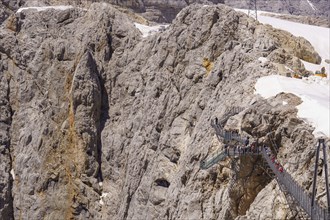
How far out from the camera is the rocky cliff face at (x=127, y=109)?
1337 inches

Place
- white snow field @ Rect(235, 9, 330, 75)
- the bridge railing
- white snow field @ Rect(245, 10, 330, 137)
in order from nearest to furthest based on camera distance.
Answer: the bridge railing
white snow field @ Rect(245, 10, 330, 137)
white snow field @ Rect(235, 9, 330, 75)

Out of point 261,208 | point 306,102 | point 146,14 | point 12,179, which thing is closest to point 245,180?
point 261,208

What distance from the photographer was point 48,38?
2333 inches

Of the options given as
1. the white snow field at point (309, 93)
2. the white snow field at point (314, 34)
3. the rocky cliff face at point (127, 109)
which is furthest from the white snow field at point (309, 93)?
the white snow field at point (314, 34)

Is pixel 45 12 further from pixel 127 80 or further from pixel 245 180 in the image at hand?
pixel 245 180

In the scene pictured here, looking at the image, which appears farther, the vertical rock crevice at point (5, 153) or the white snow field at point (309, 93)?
the vertical rock crevice at point (5, 153)

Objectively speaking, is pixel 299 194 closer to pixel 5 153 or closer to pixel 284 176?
pixel 284 176

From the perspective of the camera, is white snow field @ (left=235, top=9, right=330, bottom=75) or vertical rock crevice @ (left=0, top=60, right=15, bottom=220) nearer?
vertical rock crevice @ (left=0, top=60, right=15, bottom=220)

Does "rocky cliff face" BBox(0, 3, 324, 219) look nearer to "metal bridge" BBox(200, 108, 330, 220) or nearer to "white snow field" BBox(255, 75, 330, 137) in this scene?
"metal bridge" BBox(200, 108, 330, 220)

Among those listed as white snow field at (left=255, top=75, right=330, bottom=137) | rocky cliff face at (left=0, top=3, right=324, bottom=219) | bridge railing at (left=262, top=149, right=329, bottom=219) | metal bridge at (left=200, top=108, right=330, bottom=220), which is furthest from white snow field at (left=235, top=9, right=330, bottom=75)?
bridge railing at (left=262, top=149, right=329, bottom=219)

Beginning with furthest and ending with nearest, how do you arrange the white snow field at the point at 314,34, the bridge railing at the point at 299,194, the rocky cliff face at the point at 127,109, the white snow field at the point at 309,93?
the white snow field at the point at 314,34 → the rocky cliff face at the point at 127,109 → the white snow field at the point at 309,93 → the bridge railing at the point at 299,194

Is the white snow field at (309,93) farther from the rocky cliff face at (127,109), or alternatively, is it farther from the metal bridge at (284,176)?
the metal bridge at (284,176)

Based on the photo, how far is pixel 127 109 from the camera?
53688 millimetres

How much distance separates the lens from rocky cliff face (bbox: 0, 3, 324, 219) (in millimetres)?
33969
